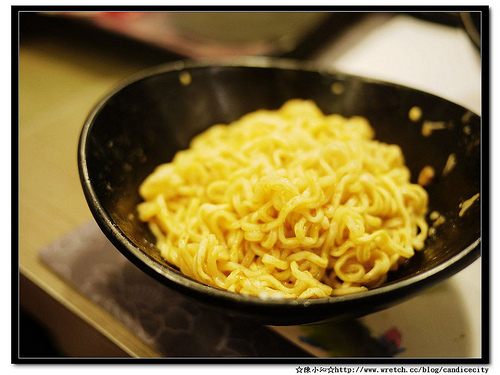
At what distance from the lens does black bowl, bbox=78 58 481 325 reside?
0.71 m

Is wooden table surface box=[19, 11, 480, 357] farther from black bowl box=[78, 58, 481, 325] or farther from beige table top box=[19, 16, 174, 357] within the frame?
black bowl box=[78, 58, 481, 325]

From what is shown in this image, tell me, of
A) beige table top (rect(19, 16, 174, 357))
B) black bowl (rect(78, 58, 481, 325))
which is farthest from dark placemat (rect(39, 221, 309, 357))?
black bowl (rect(78, 58, 481, 325))

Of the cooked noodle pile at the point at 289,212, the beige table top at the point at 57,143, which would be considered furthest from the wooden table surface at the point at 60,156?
the cooked noodle pile at the point at 289,212

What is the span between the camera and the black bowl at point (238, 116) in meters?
0.71

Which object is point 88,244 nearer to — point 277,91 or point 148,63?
point 277,91

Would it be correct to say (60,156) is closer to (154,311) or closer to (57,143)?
(57,143)

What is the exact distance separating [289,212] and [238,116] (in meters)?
0.58

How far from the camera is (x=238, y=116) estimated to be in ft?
4.47

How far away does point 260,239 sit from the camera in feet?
2.93

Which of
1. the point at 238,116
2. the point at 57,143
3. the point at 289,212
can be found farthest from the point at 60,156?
the point at 289,212

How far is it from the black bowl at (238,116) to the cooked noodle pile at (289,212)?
0.18 feet

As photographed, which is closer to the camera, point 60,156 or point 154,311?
point 154,311

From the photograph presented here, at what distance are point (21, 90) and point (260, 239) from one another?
1.68m

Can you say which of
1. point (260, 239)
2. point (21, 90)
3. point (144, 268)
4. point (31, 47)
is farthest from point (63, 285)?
point (31, 47)
